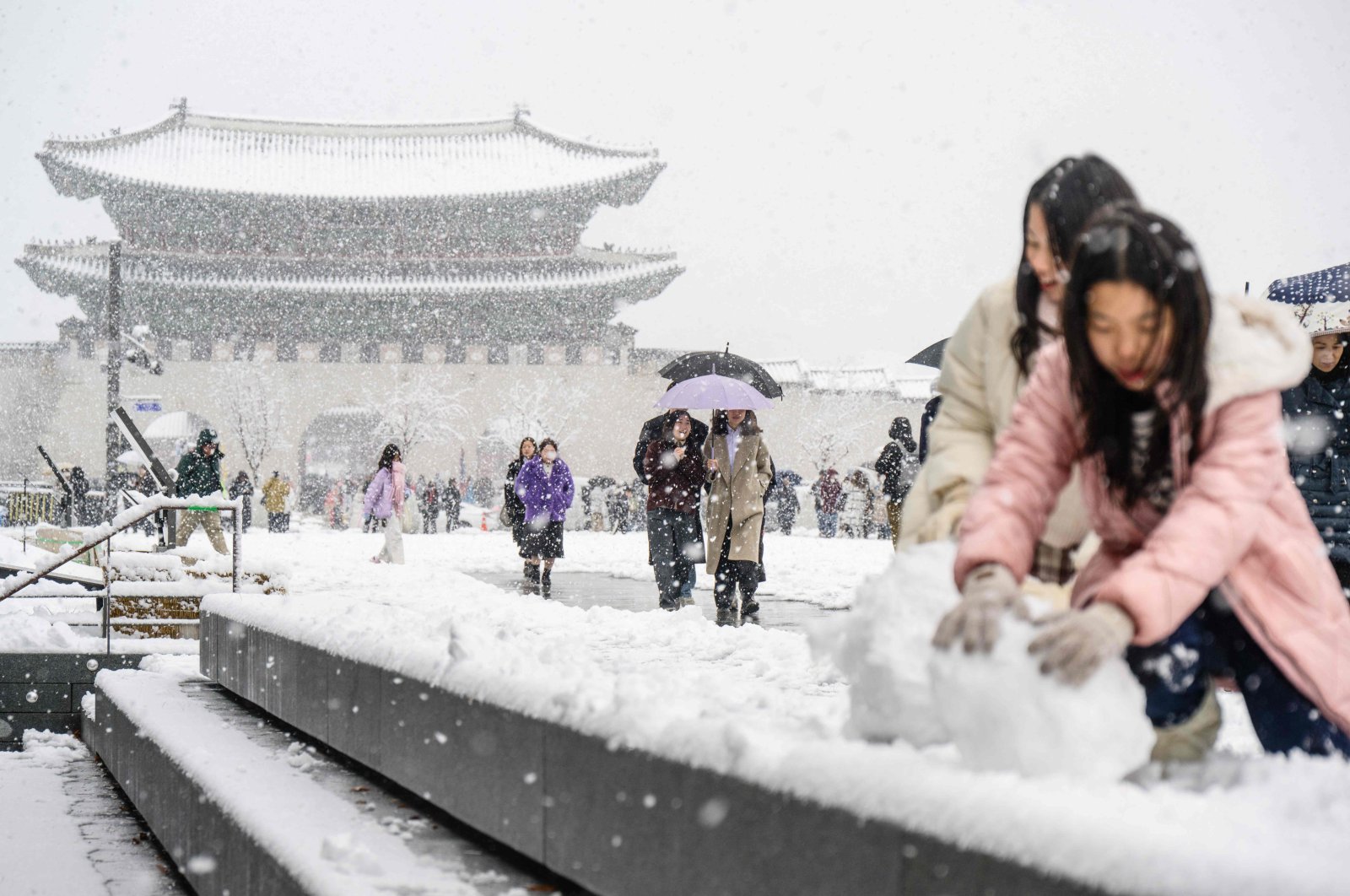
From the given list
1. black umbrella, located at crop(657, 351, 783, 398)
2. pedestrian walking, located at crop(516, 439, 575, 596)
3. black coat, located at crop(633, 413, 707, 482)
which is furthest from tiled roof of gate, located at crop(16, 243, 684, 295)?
black coat, located at crop(633, 413, 707, 482)

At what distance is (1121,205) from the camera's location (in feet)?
5.56

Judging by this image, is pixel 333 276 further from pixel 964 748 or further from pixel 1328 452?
pixel 964 748

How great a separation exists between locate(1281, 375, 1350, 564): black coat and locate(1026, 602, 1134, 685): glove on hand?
379 centimetres

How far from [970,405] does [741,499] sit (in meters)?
5.61

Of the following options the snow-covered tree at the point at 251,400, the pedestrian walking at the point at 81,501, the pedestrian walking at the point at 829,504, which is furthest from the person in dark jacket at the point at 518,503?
the snow-covered tree at the point at 251,400

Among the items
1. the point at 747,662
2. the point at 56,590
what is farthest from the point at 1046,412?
the point at 56,590

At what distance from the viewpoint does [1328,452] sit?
493 centimetres

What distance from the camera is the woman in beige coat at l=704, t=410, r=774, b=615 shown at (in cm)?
789

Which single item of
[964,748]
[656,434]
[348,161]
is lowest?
[964,748]

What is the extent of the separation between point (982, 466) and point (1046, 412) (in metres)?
0.37

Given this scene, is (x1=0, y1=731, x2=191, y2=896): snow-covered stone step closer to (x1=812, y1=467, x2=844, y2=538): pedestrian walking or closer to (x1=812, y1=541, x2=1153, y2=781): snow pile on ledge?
(x1=812, y1=541, x2=1153, y2=781): snow pile on ledge

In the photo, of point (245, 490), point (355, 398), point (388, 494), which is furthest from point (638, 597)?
point (355, 398)

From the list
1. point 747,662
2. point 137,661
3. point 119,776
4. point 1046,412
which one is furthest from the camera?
point 137,661

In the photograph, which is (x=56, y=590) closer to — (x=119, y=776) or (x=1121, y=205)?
(x=119, y=776)
